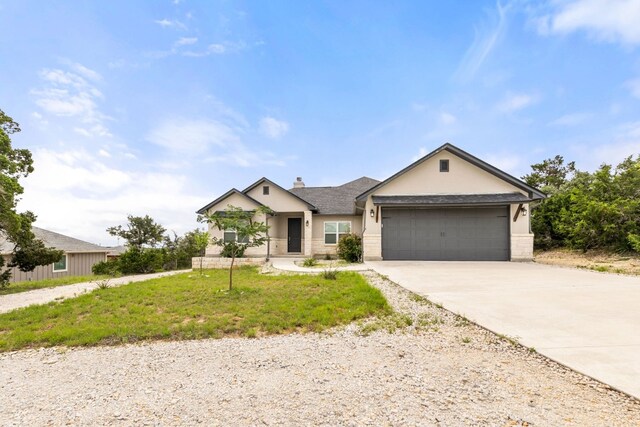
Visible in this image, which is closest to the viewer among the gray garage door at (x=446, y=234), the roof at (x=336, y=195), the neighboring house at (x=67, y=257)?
the gray garage door at (x=446, y=234)

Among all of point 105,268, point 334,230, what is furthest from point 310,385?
point 105,268

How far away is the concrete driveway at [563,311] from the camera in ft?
10.6

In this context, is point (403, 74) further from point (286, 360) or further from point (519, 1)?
point (286, 360)

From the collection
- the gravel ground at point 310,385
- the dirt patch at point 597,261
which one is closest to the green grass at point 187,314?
the gravel ground at point 310,385

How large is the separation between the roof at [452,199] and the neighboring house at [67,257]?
802 inches

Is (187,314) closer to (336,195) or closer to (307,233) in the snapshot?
(307,233)

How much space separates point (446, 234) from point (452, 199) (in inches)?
70.4

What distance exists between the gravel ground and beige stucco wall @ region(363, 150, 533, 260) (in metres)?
10.4

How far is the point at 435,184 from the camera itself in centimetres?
1516

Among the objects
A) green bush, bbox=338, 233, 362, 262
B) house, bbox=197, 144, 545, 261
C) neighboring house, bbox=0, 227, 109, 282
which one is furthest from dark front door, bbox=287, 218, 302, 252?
neighboring house, bbox=0, 227, 109, 282

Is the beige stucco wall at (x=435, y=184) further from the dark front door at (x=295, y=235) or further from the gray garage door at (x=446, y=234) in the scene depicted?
the dark front door at (x=295, y=235)

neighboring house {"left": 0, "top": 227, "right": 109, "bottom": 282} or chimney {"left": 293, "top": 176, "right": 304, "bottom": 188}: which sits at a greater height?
chimney {"left": 293, "top": 176, "right": 304, "bottom": 188}

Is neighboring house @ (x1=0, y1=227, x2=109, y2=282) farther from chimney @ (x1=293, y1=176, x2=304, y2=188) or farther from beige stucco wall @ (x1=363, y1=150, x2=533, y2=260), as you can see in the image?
beige stucco wall @ (x1=363, y1=150, x2=533, y2=260)

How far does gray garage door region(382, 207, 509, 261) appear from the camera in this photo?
14.4 m
